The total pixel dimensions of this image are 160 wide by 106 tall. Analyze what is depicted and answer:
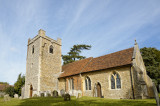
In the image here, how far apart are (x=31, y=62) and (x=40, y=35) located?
5.39 metres

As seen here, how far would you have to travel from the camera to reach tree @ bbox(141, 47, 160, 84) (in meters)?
28.7

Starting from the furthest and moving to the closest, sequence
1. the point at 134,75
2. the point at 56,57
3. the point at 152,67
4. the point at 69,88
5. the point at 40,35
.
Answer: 1. the point at 152,67
2. the point at 56,57
3. the point at 40,35
4. the point at 69,88
5. the point at 134,75

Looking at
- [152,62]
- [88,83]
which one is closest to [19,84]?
[88,83]

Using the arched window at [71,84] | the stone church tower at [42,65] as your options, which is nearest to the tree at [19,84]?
the stone church tower at [42,65]

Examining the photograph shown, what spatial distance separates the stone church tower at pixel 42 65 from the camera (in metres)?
20.3

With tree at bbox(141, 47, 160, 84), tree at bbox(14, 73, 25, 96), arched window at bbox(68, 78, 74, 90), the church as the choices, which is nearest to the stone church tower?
the church

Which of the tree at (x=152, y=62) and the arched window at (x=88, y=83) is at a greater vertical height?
the tree at (x=152, y=62)

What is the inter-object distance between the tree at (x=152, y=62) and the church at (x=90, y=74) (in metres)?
13.0

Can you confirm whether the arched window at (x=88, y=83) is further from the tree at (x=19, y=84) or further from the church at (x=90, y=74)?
the tree at (x=19, y=84)

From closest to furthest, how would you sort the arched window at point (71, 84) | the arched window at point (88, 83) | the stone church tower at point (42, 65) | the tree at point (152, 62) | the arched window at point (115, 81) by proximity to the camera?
the arched window at point (115, 81) < the arched window at point (88, 83) < the arched window at point (71, 84) < the stone church tower at point (42, 65) < the tree at point (152, 62)

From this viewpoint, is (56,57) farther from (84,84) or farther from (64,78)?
(84,84)

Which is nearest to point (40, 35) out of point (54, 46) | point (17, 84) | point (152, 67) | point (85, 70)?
point (54, 46)

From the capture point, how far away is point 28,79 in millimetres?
22328

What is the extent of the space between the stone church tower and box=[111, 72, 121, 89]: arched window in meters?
10.5
